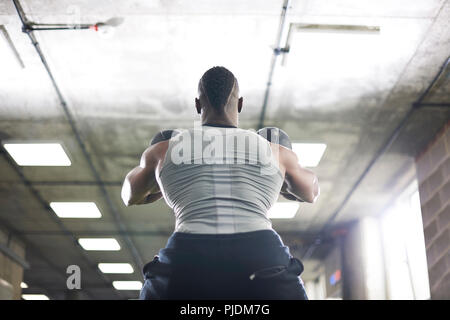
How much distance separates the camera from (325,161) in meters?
6.05

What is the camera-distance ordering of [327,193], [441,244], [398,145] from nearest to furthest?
[441,244]
[398,145]
[327,193]

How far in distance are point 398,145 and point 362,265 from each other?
2535 mm

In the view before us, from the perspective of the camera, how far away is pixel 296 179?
131cm

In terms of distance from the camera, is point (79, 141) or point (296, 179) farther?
point (79, 141)

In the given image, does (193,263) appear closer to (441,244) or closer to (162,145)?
(162,145)

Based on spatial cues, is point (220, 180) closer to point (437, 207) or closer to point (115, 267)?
point (437, 207)

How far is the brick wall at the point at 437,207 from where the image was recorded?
5.29m

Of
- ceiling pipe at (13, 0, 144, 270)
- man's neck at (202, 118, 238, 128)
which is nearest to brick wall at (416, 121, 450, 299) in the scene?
ceiling pipe at (13, 0, 144, 270)

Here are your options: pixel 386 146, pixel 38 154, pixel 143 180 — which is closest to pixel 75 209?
pixel 38 154

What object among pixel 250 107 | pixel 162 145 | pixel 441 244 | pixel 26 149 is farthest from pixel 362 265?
pixel 162 145

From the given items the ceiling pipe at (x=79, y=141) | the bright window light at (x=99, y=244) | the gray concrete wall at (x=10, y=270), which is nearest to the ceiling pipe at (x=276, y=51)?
the ceiling pipe at (x=79, y=141)

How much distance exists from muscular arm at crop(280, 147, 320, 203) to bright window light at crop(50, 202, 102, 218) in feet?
20.2

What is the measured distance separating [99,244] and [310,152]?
14.9 ft

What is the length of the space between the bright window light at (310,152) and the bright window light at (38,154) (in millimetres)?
2576
